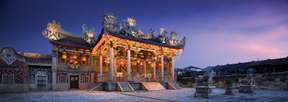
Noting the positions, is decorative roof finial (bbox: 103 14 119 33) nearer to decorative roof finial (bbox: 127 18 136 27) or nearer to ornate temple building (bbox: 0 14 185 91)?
ornate temple building (bbox: 0 14 185 91)

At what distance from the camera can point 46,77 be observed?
880 inches

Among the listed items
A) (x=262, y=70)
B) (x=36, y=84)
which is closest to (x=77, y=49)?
(x=36, y=84)

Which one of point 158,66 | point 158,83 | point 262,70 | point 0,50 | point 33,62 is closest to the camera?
point 0,50

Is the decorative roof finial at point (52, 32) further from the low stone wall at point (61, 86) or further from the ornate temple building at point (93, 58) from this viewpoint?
the low stone wall at point (61, 86)

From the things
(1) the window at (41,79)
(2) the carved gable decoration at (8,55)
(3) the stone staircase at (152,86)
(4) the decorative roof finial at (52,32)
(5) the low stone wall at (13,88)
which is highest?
(4) the decorative roof finial at (52,32)

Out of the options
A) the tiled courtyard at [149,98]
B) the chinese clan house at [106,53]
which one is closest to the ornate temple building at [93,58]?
the chinese clan house at [106,53]

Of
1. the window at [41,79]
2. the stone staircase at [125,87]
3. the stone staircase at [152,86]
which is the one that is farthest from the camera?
the window at [41,79]

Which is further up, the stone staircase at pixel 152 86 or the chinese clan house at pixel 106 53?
the chinese clan house at pixel 106 53

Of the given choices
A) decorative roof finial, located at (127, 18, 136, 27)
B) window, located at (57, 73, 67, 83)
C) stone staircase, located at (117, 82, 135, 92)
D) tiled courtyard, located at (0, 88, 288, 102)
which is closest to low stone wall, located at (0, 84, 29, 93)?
window, located at (57, 73, 67, 83)

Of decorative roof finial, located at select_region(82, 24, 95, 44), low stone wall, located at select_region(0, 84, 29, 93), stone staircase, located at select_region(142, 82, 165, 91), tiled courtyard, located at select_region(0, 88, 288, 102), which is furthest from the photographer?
decorative roof finial, located at select_region(82, 24, 95, 44)

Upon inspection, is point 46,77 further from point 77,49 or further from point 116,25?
point 116,25

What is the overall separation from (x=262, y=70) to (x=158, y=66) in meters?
13.9

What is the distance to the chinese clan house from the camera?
2127cm

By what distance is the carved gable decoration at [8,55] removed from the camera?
1948cm
